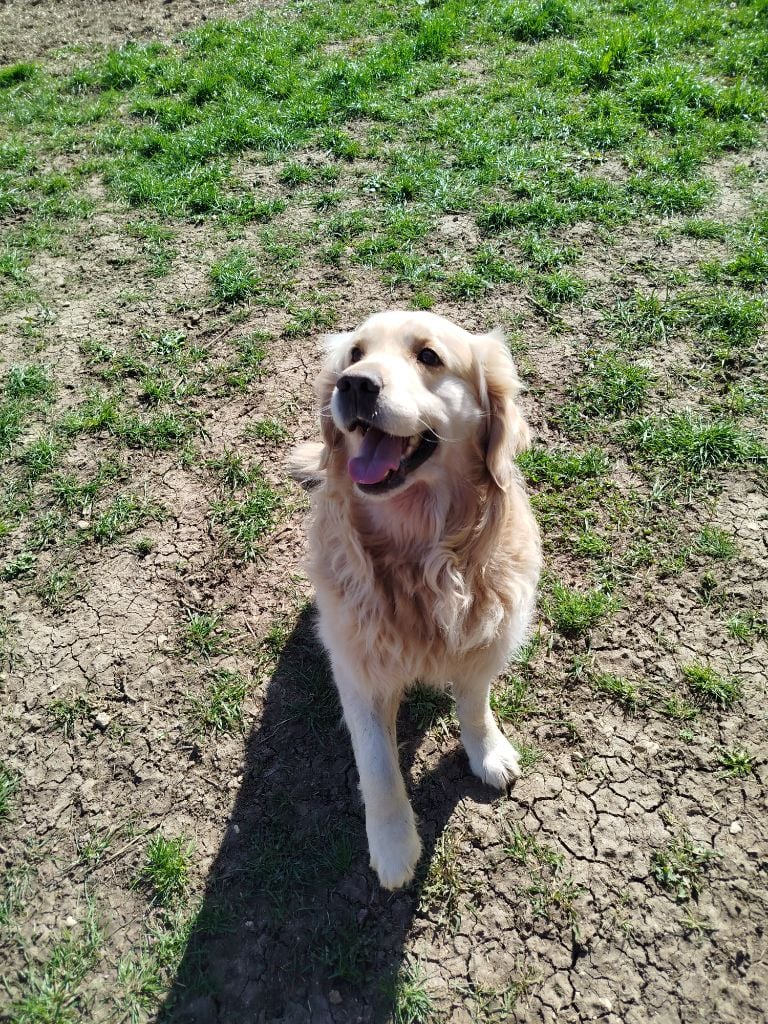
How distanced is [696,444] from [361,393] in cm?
247

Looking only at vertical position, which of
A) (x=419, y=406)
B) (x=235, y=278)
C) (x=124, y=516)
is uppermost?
(x=419, y=406)

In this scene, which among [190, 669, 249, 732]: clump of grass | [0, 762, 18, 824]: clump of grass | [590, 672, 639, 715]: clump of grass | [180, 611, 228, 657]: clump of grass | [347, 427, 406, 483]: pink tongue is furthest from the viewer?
[180, 611, 228, 657]: clump of grass

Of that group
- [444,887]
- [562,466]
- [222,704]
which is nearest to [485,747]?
[444,887]

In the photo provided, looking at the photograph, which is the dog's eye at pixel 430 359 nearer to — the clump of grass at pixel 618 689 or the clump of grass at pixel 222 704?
the clump of grass at pixel 618 689

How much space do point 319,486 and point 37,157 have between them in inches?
245

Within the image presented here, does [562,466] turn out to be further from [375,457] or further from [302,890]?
[302,890]

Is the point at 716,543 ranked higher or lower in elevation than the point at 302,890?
higher

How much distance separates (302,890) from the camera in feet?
8.73

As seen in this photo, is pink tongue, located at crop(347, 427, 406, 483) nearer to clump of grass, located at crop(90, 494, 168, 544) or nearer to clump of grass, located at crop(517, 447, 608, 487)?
clump of grass, located at crop(517, 447, 608, 487)

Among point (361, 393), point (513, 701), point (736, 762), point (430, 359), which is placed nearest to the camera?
point (361, 393)

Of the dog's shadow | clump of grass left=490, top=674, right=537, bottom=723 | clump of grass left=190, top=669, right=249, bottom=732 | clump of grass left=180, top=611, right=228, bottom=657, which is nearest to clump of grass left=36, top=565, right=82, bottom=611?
clump of grass left=180, top=611, right=228, bottom=657

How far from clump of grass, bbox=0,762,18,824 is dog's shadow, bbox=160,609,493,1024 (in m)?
1.02

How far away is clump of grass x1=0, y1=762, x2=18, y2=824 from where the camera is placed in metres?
2.96

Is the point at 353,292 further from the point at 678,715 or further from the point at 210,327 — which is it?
the point at 678,715
